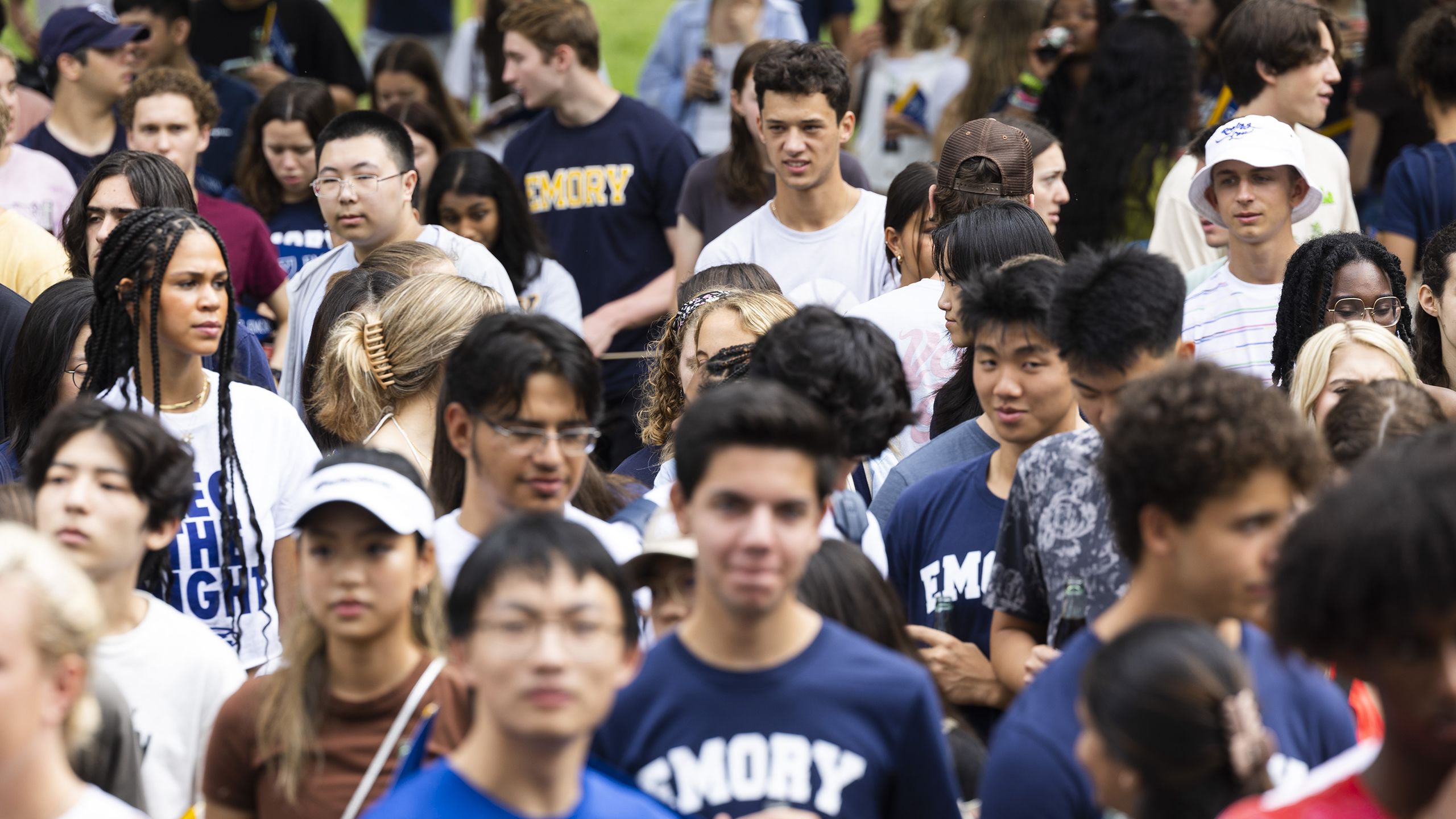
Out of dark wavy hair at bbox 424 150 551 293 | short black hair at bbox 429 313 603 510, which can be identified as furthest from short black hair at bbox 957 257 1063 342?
dark wavy hair at bbox 424 150 551 293

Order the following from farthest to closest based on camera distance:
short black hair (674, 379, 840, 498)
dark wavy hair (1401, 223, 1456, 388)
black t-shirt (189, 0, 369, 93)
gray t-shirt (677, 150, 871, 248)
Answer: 1. black t-shirt (189, 0, 369, 93)
2. gray t-shirt (677, 150, 871, 248)
3. dark wavy hair (1401, 223, 1456, 388)
4. short black hair (674, 379, 840, 498)

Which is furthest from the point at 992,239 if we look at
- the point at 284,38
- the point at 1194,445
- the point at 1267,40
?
the point at 284,38

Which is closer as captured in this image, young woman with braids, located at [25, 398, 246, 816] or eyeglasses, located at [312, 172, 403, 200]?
young woman with braids, located at [25, 398, 246, 816]

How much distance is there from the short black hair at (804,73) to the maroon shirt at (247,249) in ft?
7.18

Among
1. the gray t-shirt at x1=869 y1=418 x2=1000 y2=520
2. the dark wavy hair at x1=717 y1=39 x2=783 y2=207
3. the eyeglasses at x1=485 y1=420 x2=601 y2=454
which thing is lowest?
the gray t-shirt at x1=869 y1=418 x2=1000 y2=520

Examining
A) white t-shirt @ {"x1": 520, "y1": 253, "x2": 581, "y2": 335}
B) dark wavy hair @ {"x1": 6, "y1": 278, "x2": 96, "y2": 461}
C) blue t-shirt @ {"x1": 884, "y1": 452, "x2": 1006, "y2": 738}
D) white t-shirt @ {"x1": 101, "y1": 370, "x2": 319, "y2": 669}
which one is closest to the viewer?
blue t-shirt @ {"x1": 884, "y1": 452, "x2": 1006, "y2": 738}

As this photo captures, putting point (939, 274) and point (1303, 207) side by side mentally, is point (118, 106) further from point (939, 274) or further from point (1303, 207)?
point (1303, 207)

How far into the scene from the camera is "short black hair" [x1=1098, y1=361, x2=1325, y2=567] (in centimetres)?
277

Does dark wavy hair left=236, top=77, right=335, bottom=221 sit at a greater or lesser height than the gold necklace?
greater

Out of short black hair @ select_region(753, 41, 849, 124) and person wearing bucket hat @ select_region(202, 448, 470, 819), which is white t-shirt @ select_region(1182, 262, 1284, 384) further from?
person wearing bucket hat @ select_region(202, 448, 470, 819)

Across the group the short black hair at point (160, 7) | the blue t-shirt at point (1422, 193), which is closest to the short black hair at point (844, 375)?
the blue t-shirt at point (1422, 193)

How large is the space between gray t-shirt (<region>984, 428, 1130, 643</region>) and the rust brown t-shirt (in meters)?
1.27

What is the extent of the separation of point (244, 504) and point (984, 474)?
2.01 metres

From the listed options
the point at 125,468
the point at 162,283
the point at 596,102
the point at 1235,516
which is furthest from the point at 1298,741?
Result: the point at 596,102
